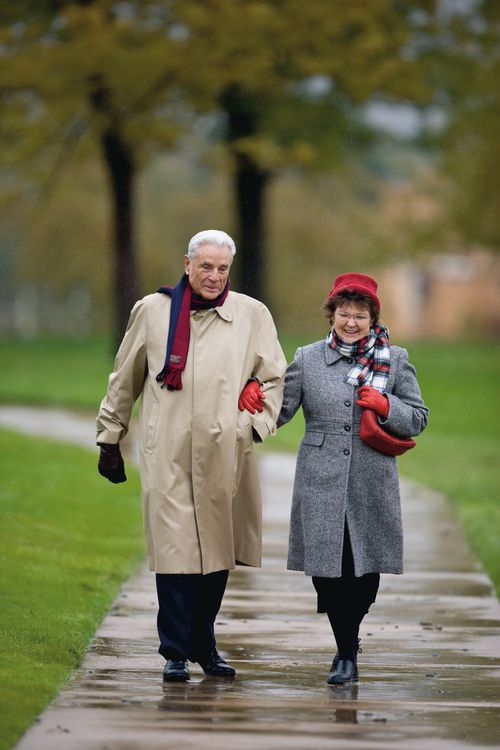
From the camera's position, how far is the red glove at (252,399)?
6.65 metres

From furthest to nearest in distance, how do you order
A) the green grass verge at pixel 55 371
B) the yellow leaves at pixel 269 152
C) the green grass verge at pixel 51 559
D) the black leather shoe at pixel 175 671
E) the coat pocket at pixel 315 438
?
the yellow leaves at pixel 269 152 < the green grass verge at pixel 55 371 < the coat pocket at pixel 315 438 < the black leather shoe at pixel 175 671 < the green grass verge at pixel 51 559

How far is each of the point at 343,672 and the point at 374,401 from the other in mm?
1163

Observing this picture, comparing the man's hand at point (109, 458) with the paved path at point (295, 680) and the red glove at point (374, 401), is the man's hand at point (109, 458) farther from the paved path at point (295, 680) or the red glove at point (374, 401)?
the red glove at point (374, 401)

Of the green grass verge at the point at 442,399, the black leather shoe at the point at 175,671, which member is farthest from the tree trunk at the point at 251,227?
the black leather shoe at the point at 175,671

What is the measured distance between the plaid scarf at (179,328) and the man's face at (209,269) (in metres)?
0.04

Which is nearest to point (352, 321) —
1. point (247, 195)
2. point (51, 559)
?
point (51, 559)

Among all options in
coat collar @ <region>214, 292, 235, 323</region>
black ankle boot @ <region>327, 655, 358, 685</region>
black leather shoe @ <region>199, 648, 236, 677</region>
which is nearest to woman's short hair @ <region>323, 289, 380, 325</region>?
coat collar @ <region>214, 292, 235, 323</region>

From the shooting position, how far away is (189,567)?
6.59 m

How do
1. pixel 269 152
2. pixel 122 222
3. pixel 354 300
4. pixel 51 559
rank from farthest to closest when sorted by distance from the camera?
pixel 122 222 → pixel 269 152 → pixel 51 559 → pixel 354 300

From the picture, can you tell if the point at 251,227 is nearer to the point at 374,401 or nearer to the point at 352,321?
the point at 352,321

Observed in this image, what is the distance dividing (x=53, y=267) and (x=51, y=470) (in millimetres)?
38742

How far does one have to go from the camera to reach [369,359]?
6.91m

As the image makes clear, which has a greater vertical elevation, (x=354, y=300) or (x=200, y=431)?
(x=354, y=300)

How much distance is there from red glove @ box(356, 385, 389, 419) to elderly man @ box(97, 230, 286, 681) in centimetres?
36
